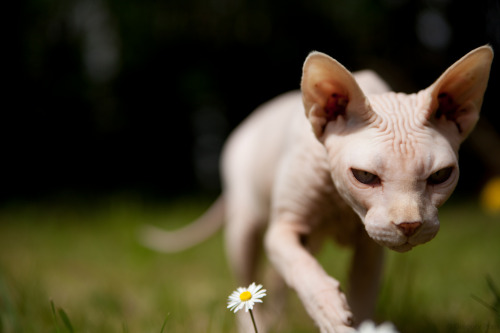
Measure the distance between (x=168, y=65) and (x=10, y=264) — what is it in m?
4.07

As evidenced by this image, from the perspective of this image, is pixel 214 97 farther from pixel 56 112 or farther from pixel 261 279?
pixel 261 279

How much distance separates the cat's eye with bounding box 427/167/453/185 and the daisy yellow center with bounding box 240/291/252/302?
517 mm

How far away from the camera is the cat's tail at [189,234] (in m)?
3.43

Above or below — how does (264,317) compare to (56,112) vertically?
below

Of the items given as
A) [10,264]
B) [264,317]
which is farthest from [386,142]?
[10,264]

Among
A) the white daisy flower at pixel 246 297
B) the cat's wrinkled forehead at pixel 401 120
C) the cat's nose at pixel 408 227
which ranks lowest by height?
the cat's nose at pixel 408 227

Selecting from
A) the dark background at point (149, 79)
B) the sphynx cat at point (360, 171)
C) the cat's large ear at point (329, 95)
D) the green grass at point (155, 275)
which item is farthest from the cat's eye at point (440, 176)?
the dark background at point (149, 79)

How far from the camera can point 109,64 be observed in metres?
6.95

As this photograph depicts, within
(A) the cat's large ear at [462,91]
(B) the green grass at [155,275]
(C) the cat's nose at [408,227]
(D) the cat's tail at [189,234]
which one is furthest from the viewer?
(D) the cat's tail at [189,234]

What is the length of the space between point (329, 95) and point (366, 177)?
31 centimetres

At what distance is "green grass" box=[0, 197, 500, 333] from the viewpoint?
2.05 metres

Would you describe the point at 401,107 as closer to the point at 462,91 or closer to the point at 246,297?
the point at 462,91

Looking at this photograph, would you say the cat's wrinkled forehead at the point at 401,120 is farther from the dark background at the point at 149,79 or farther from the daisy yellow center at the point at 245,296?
the dark background at the point at 149,79

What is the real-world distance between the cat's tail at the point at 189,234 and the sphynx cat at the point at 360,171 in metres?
1.48
